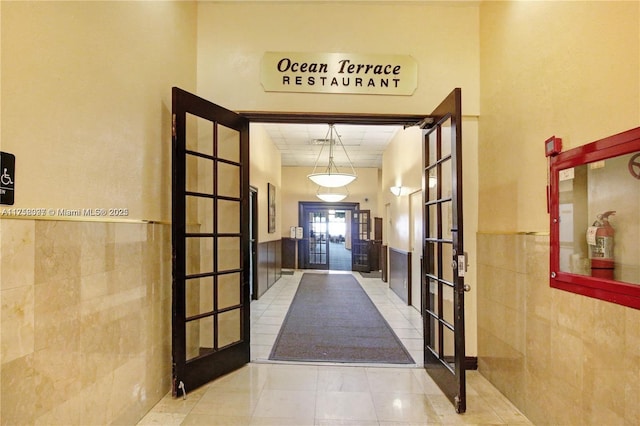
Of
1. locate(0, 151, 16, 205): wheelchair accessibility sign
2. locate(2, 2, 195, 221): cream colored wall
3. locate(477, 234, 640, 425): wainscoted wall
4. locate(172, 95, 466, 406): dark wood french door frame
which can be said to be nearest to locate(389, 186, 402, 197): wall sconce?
locate(172, 95, 466, 406): dark wood french door frame

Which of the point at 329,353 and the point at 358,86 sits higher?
the point at 358,86

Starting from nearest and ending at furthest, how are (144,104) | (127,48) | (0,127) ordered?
1. (0,127)
2. (127,48)
3. (144,104)

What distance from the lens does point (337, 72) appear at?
3.04 metres

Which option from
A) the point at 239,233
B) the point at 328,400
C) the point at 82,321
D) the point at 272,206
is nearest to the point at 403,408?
the point at 328,400

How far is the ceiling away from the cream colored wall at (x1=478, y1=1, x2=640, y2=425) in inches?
113

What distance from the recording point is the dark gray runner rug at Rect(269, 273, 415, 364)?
11.3ft

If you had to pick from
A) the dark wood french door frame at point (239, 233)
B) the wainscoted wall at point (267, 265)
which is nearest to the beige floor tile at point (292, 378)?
the dark wood french door frame at point (239, 233)

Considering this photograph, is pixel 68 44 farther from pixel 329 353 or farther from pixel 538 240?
pixel 329 353

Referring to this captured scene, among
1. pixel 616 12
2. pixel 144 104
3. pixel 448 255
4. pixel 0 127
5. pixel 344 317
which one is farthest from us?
pixel 344 317

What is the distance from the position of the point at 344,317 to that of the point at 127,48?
4.32 metres

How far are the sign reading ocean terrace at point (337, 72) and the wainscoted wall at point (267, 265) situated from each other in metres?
3.92

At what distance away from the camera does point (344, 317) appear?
200 inches

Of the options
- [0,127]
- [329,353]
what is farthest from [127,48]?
[329,353]

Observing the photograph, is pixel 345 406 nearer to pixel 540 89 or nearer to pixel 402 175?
pixel 540 89
